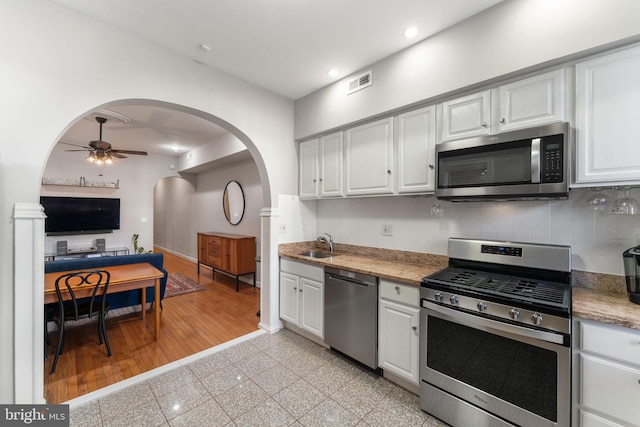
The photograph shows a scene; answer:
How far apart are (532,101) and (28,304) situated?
3.45 meters

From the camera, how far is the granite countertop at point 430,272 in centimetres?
129

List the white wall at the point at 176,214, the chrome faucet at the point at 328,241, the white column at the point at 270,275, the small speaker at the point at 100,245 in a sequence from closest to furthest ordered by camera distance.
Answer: the white column at the point at 270,275 < the chrome faucet at the point at 328,241 < the small speaker at the point at 100,245 < the white wall at the point at 176,214

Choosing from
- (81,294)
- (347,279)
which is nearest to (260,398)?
(347,279)

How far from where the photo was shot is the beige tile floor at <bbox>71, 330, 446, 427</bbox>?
176cm

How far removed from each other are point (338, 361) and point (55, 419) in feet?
6.67

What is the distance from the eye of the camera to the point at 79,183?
5.64 meters

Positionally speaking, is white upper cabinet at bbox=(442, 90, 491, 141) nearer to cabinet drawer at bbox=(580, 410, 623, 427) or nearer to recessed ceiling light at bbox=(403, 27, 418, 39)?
recessed ceiling light at bbox=(403, 27, 418, 39)

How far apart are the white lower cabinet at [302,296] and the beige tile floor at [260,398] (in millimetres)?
348

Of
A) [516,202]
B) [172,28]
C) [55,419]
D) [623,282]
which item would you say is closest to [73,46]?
[172,28]

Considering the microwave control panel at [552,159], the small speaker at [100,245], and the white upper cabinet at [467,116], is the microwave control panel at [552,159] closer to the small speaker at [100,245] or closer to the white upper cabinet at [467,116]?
the white upper cabinet at [467,116]

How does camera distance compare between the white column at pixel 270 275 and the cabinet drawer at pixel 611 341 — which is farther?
the white column at pixel 270 275

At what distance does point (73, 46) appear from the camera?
1.85m

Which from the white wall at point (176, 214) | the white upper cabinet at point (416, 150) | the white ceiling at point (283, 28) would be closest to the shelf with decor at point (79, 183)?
the white wall at point (176, 214)

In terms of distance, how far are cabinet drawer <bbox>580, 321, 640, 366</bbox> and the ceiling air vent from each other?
2.33 meters
